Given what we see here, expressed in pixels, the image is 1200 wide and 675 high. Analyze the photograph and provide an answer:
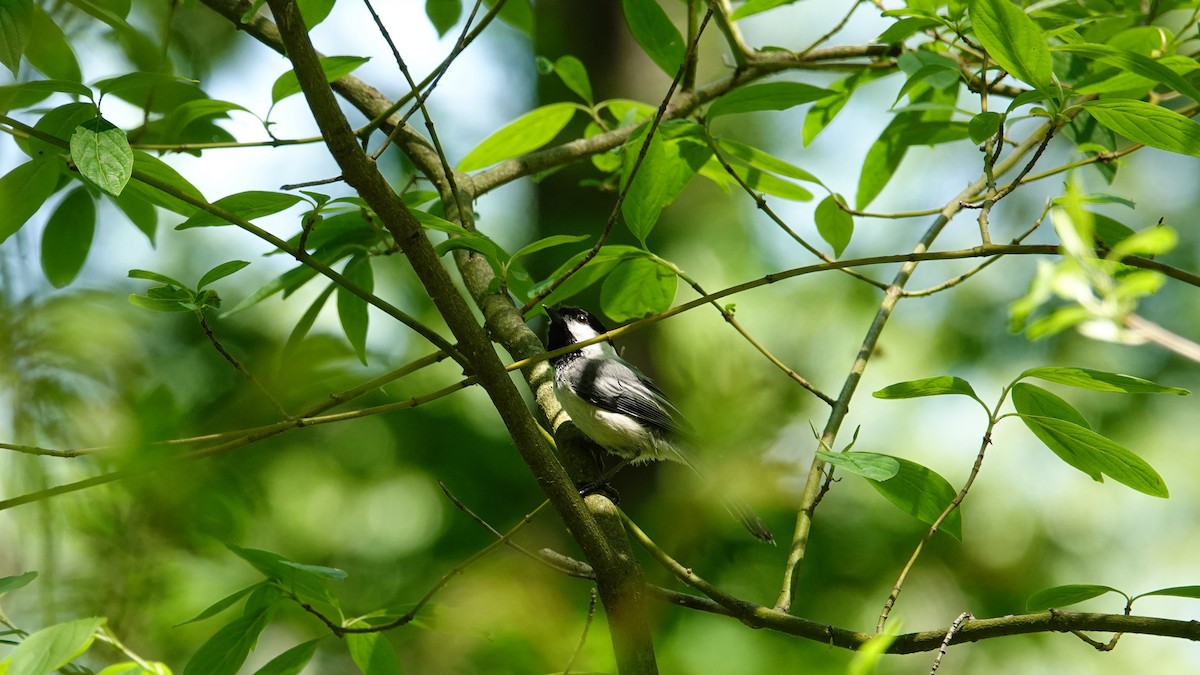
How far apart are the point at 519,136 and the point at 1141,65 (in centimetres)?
111

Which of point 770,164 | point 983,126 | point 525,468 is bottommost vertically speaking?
point 525,468

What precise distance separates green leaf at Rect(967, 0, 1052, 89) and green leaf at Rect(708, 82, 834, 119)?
38cm

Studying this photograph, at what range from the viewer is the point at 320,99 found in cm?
106

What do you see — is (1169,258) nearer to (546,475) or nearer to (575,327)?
(575,327)

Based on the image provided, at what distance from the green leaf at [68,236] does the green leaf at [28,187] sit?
472 millimetres

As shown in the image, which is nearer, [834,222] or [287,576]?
[287,576]

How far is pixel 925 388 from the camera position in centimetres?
120

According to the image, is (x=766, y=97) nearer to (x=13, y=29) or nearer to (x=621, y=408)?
(x=13, y=29)

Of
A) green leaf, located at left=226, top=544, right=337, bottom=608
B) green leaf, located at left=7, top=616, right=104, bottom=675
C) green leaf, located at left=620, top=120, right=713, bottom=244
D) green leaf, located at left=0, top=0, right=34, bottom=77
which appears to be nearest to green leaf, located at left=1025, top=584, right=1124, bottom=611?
green leaf, located at left=620, top=120, right=713, bottom=244

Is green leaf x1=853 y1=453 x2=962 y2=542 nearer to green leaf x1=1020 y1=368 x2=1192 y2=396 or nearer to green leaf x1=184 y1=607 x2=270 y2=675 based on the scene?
green leaf x1=1020 y1=368 x2=1192 y2=396

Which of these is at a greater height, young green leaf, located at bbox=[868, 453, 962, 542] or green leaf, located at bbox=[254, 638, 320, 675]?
young green leaf, located at bbox=[868, 453, 962, 542]

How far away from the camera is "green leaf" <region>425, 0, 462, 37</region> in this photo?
2.04 metres

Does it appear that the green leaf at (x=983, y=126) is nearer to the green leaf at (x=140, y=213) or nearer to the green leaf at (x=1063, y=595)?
the green leaf at (x=1063, y=595)

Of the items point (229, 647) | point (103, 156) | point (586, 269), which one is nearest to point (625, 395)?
point (586, 269)
